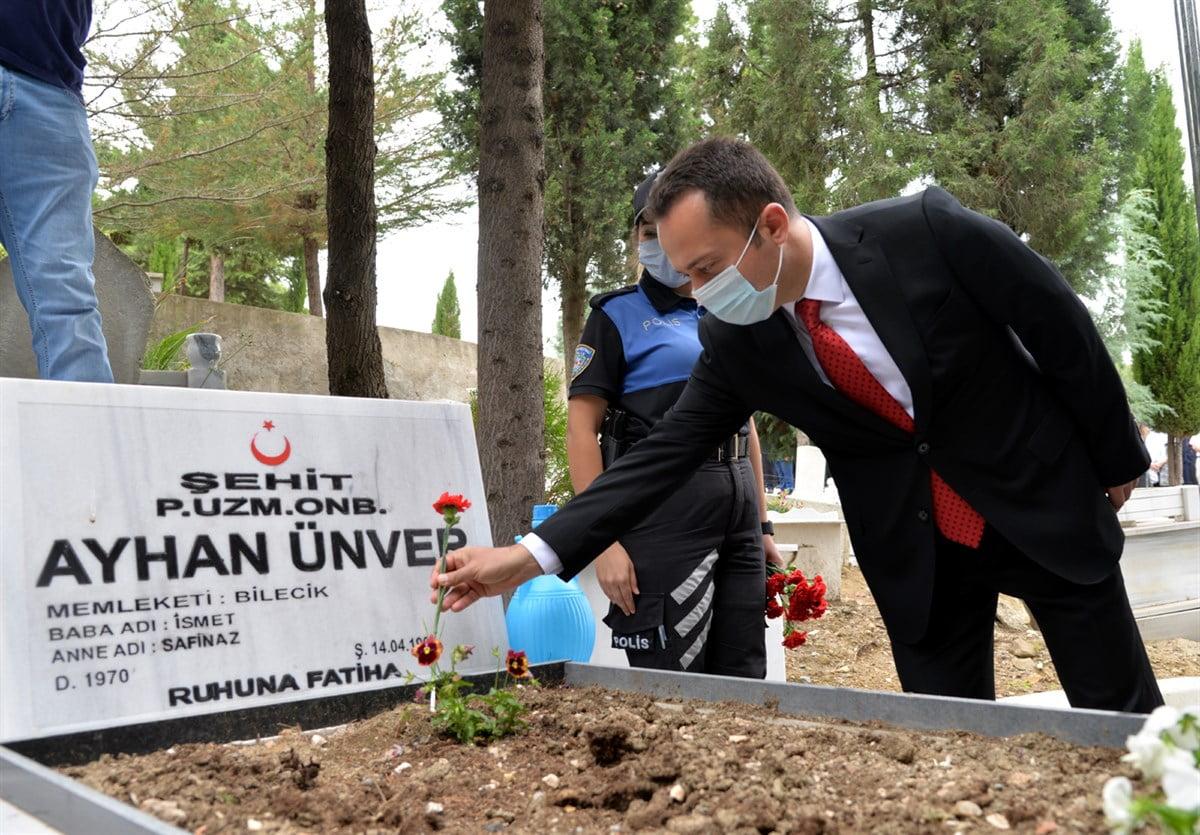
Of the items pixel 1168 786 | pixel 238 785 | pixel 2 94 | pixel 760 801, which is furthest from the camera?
pixel 2 94

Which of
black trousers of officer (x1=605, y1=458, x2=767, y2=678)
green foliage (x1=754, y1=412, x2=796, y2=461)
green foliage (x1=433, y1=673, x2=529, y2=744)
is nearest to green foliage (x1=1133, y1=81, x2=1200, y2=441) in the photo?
green foliage (x1=754, y1=412, x2=796, y2=461)

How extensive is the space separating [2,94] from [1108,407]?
2.67m

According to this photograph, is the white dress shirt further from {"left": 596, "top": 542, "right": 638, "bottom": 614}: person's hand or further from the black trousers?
{"left": 596, "top": 542, "right": 638, "bottom": 614}: person's hand

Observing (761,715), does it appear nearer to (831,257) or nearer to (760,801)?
(760,801)

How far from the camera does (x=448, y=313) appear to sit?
28891 mm

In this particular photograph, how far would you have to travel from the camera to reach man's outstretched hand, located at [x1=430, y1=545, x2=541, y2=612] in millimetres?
2195

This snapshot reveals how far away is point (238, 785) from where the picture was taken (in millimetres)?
1660

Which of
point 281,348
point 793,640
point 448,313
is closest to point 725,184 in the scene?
point 793,640

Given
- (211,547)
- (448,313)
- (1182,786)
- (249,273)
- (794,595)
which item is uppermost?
(249,273)

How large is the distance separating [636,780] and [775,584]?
1957mm

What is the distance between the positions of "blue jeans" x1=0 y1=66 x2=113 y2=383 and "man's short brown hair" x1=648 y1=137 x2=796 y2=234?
4.87 feet

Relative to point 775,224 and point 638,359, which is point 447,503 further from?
point 638,359

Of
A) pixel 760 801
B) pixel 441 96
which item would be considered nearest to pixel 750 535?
pixel 760 801

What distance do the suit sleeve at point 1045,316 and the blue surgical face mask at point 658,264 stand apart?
94 cm
